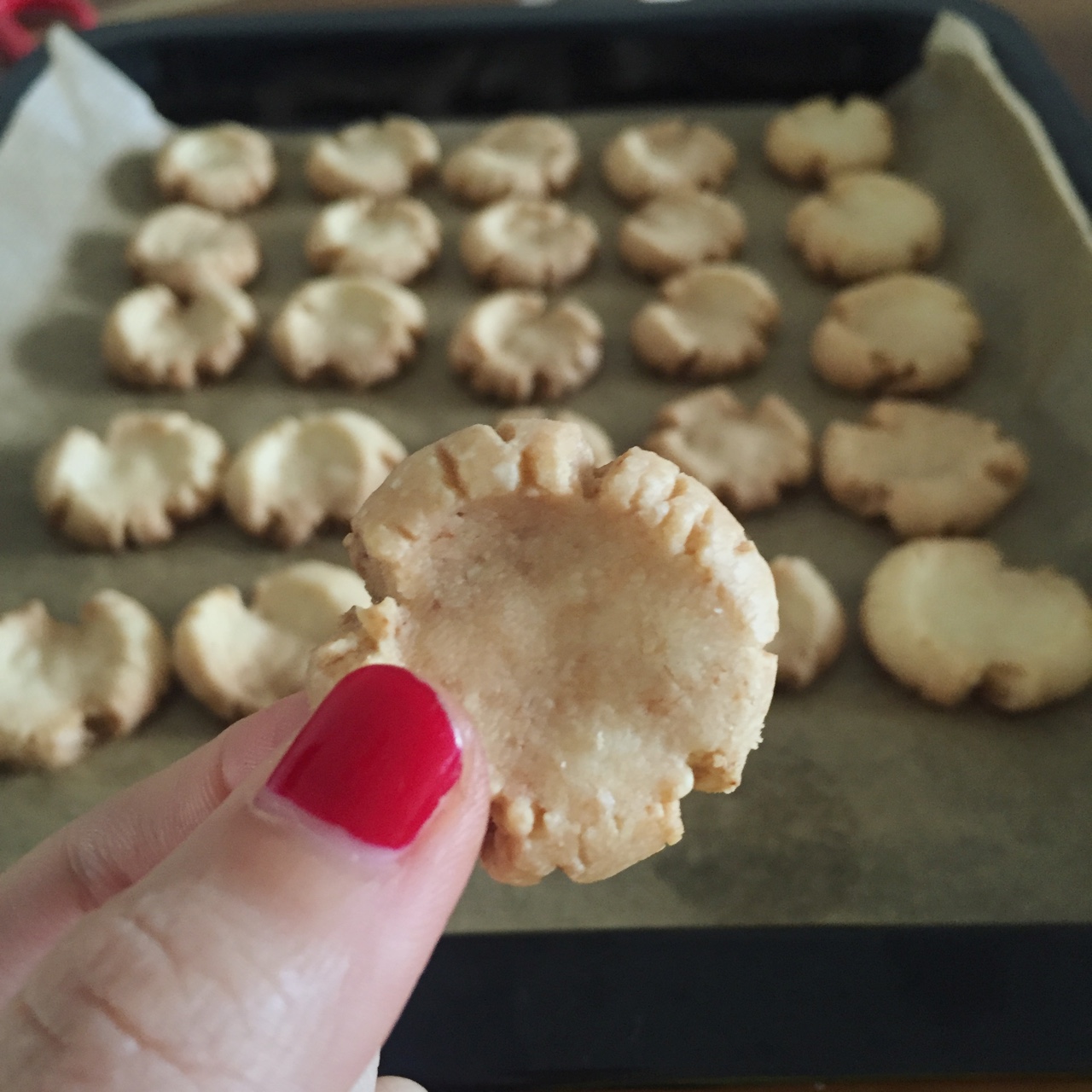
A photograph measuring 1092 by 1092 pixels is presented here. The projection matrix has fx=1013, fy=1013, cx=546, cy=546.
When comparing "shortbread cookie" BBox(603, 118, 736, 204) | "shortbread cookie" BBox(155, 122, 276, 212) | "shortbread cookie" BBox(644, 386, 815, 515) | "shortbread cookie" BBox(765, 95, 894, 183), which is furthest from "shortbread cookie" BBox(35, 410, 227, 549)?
"shortbread cookie" BBox(765, 95, 894, 183)

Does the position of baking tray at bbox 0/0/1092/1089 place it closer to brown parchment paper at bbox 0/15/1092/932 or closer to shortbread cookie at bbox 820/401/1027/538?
brown parchment paper at bbox 0/15/1092/932

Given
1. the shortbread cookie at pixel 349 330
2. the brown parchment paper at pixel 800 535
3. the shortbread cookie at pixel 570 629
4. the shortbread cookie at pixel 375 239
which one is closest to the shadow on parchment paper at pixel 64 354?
the brown parchment paper at pixel 800 535

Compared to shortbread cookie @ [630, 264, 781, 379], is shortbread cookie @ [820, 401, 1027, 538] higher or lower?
lower

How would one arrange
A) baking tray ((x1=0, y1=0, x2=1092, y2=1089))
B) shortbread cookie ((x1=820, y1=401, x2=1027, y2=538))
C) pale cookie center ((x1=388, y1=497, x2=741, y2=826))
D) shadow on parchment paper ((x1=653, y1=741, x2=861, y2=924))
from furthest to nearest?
shortbread cookie ((x1=820, y1=401, x2=1027, y2=538)), shadow on parchment paper ((x1=653, y1=741, x2=861, y2=924)), baking tray ((x1=0, y1=0, x2=1092, y2=1089)), pale cookie center ((x1=388, y1=497, x2=741, y2=826))

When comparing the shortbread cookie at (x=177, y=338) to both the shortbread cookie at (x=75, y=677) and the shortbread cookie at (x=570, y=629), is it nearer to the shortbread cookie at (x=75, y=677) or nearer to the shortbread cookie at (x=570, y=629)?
the shortbread cookie at (x=75, y=677)

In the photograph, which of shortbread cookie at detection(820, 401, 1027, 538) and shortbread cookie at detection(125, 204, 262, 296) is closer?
shortbread cookie at detection(820, 401, 1027, 538)

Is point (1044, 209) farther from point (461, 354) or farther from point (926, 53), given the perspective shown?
point (461, 354)
